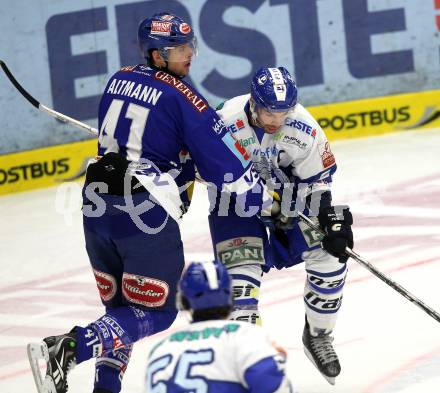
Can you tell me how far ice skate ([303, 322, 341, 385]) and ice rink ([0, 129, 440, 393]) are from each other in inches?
2.6

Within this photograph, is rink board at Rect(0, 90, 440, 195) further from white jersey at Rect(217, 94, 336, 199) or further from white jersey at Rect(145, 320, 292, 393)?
white jersey at Rect(145, 320, 292, 393)

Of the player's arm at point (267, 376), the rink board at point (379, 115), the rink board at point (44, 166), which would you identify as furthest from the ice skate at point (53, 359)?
the rink board at point (379, 115)

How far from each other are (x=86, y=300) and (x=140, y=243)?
202cm

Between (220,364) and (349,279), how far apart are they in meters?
3.25

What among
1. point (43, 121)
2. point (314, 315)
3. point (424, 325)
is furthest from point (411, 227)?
point (43, 121)

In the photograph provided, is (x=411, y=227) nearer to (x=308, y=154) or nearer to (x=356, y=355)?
(x=356, y=355)

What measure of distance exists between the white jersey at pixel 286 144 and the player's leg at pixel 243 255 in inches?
9.4

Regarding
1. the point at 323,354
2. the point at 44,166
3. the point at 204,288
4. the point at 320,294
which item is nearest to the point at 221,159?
the point at 320,294

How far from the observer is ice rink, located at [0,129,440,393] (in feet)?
16.4

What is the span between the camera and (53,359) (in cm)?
412

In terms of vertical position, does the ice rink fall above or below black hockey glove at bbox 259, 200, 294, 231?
below

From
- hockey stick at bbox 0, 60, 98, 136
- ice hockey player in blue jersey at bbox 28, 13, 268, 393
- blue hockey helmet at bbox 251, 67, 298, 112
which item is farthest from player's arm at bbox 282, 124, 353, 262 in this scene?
hockey stick at bbox 0, 60, 98, 136

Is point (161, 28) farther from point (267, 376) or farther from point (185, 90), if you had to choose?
point (267, 376)

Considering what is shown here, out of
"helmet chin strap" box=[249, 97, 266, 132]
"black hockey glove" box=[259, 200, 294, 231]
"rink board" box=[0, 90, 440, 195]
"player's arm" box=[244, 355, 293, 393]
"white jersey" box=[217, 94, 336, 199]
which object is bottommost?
"rink board" box=[0, 90, 440, 195]
